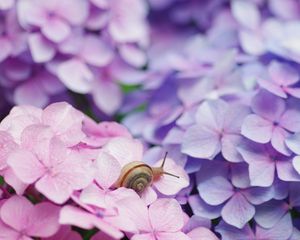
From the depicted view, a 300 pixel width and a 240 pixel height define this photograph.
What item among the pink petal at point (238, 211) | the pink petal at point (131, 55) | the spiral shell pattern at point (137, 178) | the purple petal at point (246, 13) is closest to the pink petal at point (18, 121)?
the spiral shell pattern at point (137, 178)

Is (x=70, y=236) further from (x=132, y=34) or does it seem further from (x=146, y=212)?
(x=132, y=34)

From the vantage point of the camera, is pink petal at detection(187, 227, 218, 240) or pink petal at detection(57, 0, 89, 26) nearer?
pink petal at detection(187, 227, 218, 240)

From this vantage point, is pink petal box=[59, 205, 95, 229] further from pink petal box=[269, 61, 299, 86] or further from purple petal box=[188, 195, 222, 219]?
pink petal box=[269, 61, 299, 86]

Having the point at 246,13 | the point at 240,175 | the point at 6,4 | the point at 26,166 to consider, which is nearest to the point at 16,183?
the point at 26,166

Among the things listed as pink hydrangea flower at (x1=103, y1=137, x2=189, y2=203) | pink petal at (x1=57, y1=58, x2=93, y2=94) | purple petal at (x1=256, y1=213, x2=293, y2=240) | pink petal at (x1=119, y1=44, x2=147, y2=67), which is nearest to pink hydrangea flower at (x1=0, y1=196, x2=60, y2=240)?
pink hydrangea flower at (x1=103, y1=137, x2=189, y2=203)

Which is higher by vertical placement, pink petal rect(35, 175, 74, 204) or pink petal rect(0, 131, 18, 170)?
pink petal rect(0, 131, 18, 170)

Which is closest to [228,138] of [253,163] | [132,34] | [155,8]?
[253,163]

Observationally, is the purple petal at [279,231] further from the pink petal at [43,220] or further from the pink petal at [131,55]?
the pink petal at [131,55]
